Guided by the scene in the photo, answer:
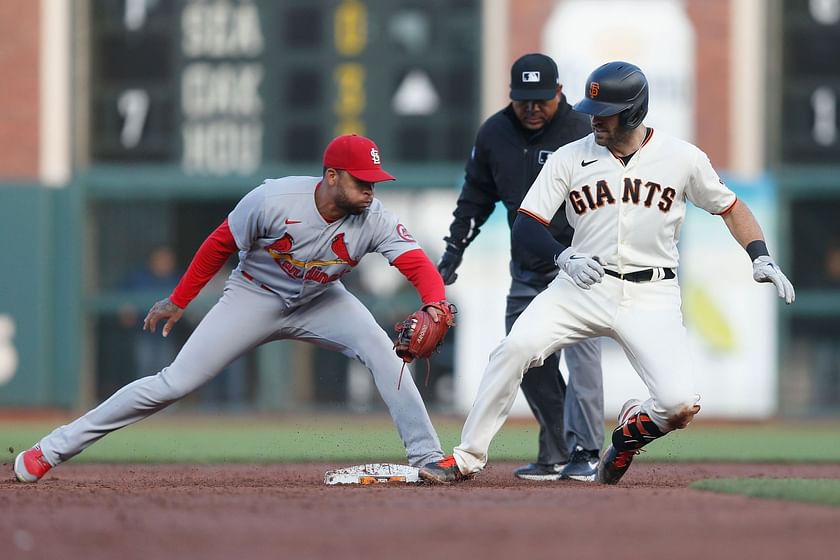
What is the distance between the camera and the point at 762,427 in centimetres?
1487

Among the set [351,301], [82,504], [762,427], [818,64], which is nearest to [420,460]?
[351,301]

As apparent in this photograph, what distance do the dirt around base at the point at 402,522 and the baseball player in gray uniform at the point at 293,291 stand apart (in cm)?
35

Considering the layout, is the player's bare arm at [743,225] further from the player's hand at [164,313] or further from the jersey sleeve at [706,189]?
the player's hand at [164,313]

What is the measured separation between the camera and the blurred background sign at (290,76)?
15.0 metres

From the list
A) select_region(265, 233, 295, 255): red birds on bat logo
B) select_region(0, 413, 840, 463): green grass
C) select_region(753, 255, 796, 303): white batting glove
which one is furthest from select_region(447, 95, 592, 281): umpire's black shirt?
select_region(0, 413, 840, 463): green grass

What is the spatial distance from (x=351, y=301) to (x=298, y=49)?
7.91 metres

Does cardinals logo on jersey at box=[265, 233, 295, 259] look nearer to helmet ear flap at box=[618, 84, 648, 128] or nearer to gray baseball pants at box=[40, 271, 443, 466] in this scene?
gray baseball pants at box=[40, 271, 443, 466]

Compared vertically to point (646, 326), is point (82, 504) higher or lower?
lower

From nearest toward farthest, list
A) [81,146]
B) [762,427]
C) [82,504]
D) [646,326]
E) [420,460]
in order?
[82,504] < [646,326] < [420,460] < [762,427] < [81,146]

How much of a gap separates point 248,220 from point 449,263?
140 cm

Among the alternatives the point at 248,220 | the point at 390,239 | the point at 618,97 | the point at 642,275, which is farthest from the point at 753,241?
the point at 248,220

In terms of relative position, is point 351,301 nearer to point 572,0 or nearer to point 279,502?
point 279,502

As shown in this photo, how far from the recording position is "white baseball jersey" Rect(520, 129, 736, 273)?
270 inches

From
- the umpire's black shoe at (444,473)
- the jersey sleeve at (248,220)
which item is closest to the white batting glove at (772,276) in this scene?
the umpire's black shoe at (444,473)
